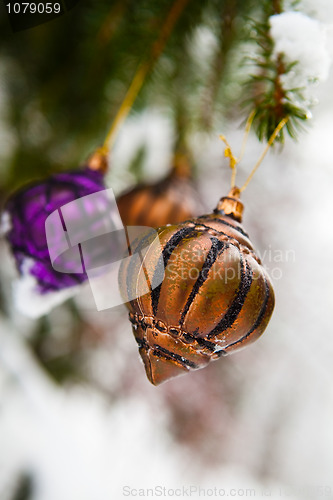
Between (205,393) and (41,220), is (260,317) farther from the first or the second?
(205,393)

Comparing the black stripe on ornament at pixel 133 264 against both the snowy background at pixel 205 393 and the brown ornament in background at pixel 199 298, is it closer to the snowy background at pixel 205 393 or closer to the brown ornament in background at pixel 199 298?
the brown ornament in background at pixel 199 298

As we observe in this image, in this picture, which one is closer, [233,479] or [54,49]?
[54,49]

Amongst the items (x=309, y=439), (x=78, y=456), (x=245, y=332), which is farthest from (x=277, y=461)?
(x=245, y=332)

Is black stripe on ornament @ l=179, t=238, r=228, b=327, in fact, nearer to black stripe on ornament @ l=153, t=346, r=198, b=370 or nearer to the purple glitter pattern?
black stripe on ornament @ l=153, t=346, r=198, b=370

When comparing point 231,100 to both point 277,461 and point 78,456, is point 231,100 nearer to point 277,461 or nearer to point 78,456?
point 78,456

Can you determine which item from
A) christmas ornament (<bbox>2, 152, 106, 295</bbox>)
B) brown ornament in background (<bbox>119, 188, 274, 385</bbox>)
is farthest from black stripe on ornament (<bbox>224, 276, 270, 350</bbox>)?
christmas ornament (<bbox>2, 152, 106, 295</bbox>)

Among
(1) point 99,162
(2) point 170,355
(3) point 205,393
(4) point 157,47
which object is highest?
(4) point 157,47

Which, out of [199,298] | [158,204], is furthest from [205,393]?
[199,298]
